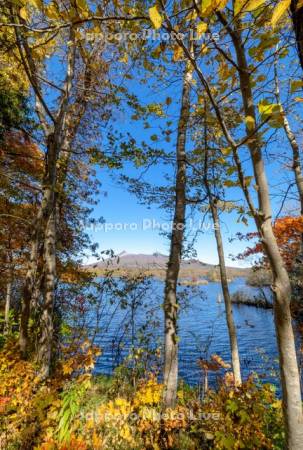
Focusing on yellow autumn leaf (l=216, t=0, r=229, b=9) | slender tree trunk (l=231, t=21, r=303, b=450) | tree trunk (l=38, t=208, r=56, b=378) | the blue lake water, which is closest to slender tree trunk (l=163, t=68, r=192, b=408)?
the blue lake water

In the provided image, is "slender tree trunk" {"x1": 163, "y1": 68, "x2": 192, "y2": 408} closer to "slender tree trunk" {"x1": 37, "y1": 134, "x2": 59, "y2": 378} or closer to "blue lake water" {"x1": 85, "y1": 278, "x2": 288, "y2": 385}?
"blue lake water" {"x1": 85, "y1": 278, "x2": 288, "y2": 385}

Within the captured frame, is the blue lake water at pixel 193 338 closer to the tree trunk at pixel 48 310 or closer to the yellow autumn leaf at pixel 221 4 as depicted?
the tree trunk at pixel 48 310

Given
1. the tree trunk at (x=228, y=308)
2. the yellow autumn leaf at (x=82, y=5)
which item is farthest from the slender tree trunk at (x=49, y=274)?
the yellow autumn leaf at (x=82, y=5)

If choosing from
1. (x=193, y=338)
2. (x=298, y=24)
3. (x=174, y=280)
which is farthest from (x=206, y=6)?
(x=193, y=338)

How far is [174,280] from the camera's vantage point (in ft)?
14.0

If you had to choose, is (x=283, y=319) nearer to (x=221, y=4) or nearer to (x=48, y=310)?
(x=221, y=4)

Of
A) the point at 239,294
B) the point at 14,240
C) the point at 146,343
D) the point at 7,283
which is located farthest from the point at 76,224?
the point at 239,294

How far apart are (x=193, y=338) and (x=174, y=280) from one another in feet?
39.5

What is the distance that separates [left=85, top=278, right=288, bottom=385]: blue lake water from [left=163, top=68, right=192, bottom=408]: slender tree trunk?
0.62 m

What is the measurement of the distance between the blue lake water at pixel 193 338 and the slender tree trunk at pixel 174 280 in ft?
2.03

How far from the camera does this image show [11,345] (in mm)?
4438

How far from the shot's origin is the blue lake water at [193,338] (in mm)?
6652

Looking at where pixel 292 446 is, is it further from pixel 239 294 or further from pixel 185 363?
pixel 239 294

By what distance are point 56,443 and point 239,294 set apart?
103ft
